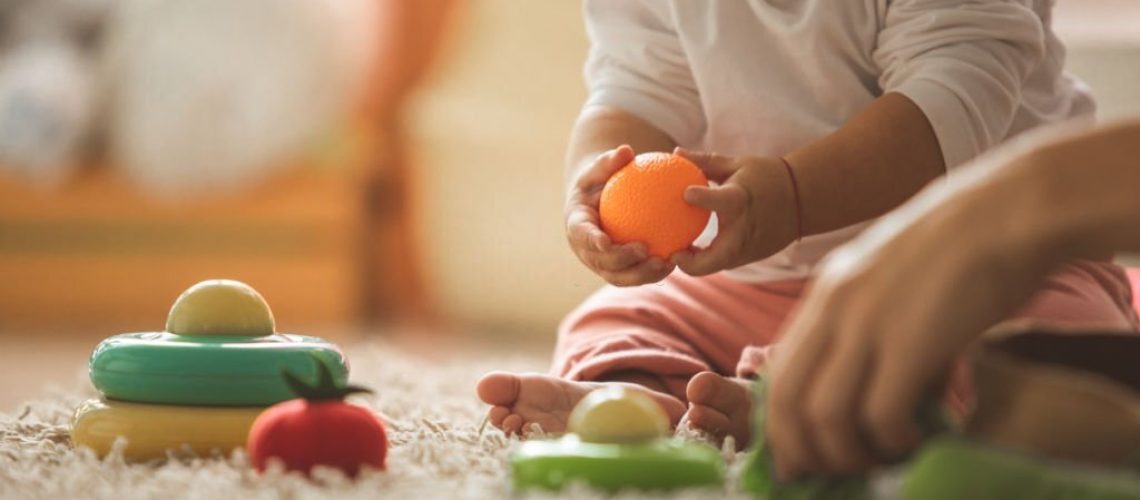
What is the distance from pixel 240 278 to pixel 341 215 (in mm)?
199

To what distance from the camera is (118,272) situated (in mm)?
2539

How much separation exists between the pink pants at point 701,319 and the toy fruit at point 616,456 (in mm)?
335

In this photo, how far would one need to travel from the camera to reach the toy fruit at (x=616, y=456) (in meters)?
0.75

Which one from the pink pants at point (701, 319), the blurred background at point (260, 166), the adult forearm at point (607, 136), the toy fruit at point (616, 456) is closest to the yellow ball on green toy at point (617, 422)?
the toy fruit at point (616, 456)

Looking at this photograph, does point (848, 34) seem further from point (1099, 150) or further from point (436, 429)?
point (1099, 150)

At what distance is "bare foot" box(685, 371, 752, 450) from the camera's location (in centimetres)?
98

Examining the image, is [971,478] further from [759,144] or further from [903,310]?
[759,144]

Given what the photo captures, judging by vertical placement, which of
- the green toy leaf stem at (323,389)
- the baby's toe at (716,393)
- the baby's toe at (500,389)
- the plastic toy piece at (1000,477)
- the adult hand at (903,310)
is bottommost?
the baby's toe at (716,393)

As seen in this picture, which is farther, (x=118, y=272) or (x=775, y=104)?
(x=118, y=272)

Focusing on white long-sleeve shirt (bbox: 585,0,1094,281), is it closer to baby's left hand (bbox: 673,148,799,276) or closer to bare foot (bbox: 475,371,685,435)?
baby's left hand (bbox: 673,148,799,276)

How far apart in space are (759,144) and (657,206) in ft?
1.01

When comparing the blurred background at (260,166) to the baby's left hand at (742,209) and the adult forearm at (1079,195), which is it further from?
the adult forearm at (1079,195)

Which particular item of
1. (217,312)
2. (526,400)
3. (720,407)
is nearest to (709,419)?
(720,407)

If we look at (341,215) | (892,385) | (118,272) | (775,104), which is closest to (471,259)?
(341,215)
